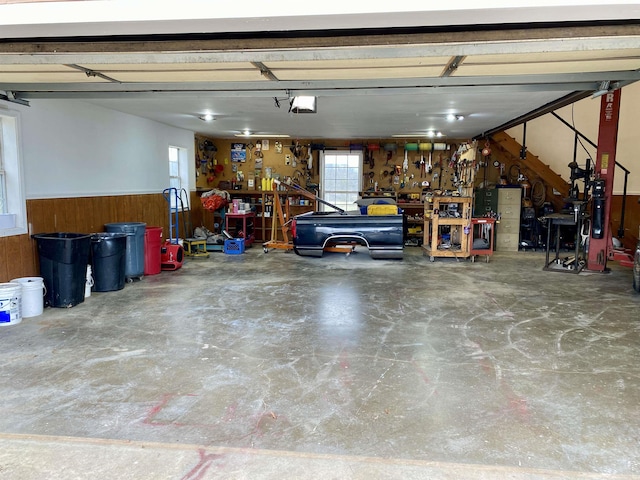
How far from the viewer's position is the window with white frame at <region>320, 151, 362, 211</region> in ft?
35.3

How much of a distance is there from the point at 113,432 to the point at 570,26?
3.71 m

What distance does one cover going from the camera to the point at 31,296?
4434mm

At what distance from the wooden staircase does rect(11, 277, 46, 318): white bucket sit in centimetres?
896

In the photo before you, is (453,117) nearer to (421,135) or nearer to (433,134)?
(433,134)

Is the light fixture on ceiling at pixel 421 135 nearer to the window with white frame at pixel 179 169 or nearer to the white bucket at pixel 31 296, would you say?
the window with white frame at pixel 179 169

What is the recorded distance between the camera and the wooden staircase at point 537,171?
945cm

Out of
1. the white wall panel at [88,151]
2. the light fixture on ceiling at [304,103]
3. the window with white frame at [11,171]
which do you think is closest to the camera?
the window with white frame at [11,171]

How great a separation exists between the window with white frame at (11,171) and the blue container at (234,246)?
13.5 feet

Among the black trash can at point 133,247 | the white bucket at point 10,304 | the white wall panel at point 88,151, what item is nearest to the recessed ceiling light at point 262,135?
the white wall panel at point 88,151

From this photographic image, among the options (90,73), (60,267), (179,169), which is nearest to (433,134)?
(179,169)

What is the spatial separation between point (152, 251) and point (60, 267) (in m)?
1.89

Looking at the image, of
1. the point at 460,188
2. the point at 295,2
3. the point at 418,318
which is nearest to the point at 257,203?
the point at 460,188

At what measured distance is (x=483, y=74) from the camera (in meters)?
3.88

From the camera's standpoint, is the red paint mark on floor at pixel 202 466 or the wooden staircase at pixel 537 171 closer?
the red paint mark on floor at pixel 202 466
